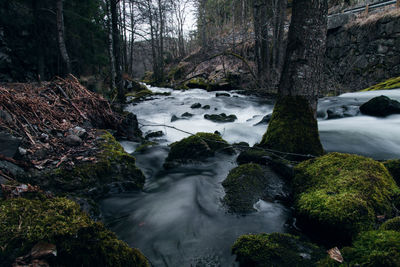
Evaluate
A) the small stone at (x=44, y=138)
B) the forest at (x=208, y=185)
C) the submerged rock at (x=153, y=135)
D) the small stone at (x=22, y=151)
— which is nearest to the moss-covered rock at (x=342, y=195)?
the forest at (x=208, y=185)

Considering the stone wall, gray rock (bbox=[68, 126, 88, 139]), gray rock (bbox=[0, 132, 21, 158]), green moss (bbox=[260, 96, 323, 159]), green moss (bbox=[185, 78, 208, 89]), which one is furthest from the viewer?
green moss (bbox=[185, 78, 208, 89])

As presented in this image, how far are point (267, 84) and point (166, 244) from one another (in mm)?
15047

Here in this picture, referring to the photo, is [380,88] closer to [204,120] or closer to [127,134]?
[204,120]

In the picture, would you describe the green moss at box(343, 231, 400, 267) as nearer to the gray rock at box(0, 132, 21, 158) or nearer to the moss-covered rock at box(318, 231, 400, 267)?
the moss-covered rock at box(318, 231, 400, 267)

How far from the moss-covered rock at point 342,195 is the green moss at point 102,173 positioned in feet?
8.43

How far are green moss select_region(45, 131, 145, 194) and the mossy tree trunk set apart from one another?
2.64m

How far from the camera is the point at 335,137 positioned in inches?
226

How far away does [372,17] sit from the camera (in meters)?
15.1

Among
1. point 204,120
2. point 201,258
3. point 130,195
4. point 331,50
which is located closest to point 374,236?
point 201,258

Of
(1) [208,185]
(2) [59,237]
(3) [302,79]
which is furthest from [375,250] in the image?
(3) [302,79]

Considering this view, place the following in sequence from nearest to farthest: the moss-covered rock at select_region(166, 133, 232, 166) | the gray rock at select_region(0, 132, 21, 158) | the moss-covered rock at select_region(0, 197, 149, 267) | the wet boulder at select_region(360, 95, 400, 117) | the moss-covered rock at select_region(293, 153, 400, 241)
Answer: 1. the moss-covered rock at select_region(0, 197, 149, 267)
2. the moss-covered rock at select_region(293, 153, 400, 241)
3. the gray rock at select_region(0, 132, 21, 158)
4. the moss-covered rock at select_region(166, 133, 232, 166)
5. the wet boulder at select_region(360, 95, 400, 117)

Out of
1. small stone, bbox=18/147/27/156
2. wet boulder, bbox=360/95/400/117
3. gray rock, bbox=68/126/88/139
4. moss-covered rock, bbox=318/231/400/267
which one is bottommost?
moss-covered rock, bbox=318/231/400/267

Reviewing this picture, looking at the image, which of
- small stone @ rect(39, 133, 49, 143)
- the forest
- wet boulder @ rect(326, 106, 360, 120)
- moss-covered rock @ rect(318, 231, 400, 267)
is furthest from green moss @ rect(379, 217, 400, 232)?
wet boulder @ rect(326, 106, 360, 120)

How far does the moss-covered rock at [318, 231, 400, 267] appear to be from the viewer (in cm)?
160
